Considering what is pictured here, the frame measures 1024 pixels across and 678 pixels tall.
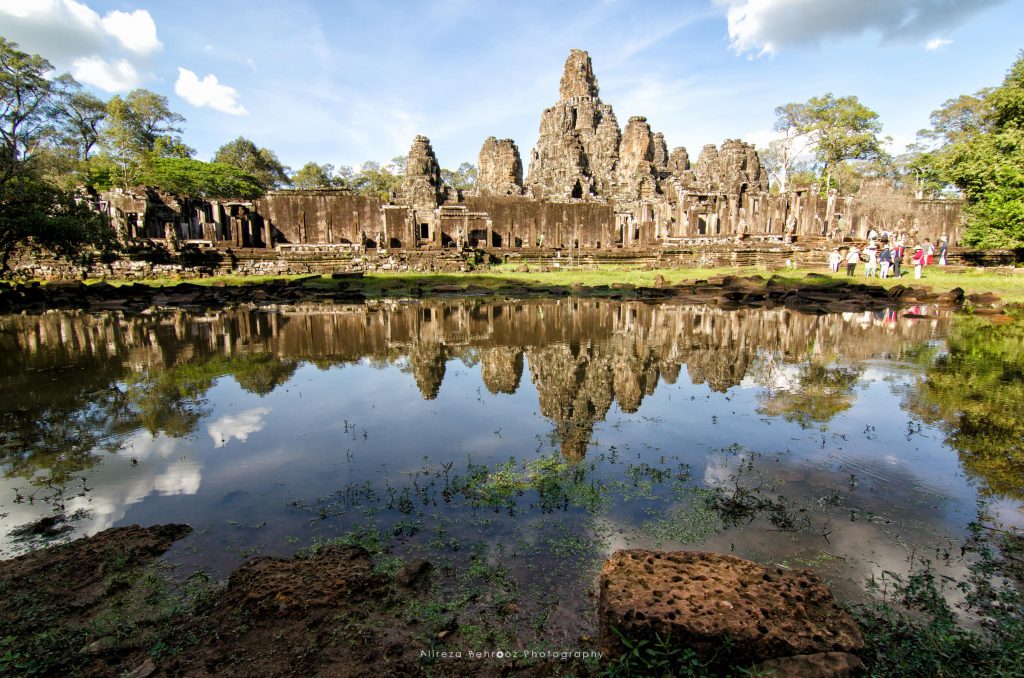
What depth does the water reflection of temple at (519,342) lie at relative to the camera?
7062 mm

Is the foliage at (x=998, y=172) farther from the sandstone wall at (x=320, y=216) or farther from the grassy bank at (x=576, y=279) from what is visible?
the sandstone wall at (x=320, y=216)

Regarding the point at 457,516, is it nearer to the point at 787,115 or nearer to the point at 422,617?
the point at 422,617

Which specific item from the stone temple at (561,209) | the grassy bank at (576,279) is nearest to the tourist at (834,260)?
the grassy bank at (576,279)

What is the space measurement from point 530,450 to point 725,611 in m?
2.58

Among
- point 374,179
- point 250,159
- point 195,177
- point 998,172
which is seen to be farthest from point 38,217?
point 374,179

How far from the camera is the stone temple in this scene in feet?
99.6

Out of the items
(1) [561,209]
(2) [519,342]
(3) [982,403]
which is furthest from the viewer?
(1) [561,209]

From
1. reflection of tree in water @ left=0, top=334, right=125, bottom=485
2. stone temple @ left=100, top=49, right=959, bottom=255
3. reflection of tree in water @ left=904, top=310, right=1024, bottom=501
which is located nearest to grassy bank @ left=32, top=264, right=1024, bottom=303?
stone temple @ left=100, top=49, right=959, bottom=255

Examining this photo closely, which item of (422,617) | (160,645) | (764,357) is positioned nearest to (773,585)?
(422,617)

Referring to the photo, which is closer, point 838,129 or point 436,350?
point 436,350

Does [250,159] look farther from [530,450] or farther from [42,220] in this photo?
[530,450]

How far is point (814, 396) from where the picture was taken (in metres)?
6.23

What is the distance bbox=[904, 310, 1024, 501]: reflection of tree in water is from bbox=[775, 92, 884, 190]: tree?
44630 mm

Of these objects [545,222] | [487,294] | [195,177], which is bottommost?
[487,294]
